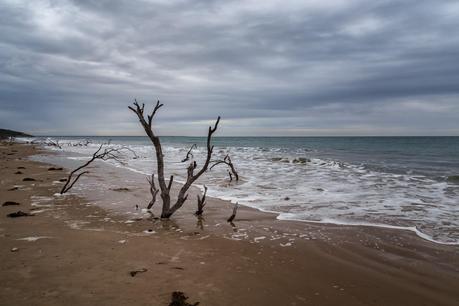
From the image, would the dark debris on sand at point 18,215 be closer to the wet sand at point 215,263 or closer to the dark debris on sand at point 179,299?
the wet sand at point 215,263

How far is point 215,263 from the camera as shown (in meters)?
5.52

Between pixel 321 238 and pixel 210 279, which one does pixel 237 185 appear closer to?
pixel 321 238

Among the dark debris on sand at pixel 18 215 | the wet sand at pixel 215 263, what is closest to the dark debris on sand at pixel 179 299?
the wet sand at pixel 215 263

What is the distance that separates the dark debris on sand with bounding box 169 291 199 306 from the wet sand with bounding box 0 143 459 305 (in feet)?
0.37

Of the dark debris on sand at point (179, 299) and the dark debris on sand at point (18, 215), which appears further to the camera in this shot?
the dark debris on sand at point (18, 215)

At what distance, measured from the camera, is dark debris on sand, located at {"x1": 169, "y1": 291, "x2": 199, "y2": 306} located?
3.98m

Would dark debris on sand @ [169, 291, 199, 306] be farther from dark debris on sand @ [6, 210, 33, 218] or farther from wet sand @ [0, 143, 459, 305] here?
dark debris on sand @ [6, 210, 33, 218]

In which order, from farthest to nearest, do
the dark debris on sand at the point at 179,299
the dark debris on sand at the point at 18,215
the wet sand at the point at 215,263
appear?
1. the dark debris on sand at the point at 18,215
2. the wet sand at the point at 215,263
3. the dark debris on sand at the point at 179,299

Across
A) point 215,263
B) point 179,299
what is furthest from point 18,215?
point 179,299

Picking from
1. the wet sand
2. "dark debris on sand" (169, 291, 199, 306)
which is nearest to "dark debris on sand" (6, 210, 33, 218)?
the wet sand

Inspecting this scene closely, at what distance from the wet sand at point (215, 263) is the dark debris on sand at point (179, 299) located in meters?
0.11

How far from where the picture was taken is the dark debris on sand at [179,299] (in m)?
3.98

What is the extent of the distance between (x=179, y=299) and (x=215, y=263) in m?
1.49

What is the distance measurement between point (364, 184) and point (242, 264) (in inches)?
457
